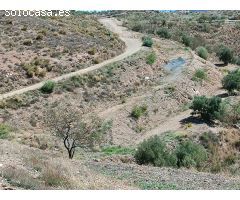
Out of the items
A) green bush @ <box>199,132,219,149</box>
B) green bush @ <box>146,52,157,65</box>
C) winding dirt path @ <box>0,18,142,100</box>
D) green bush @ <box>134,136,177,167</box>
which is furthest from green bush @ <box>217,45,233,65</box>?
green bush @ <box>134,136,177,167</box>

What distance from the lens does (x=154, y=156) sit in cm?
2209

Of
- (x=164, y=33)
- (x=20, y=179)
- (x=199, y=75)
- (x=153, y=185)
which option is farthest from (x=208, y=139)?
(x=164, y=33)

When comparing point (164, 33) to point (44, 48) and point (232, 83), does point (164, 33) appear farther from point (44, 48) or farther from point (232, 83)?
point (232, 83)

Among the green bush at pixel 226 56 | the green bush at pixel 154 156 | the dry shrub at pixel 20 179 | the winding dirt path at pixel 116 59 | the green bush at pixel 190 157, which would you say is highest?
the dry shrub at pixel 20 179

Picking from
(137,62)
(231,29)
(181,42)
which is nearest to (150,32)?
(181,42)

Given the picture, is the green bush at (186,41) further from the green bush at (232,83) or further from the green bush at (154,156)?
the green bush at (154,156)

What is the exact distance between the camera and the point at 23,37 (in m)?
47.6

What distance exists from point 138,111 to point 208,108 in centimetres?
509

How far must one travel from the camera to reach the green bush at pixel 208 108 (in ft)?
113

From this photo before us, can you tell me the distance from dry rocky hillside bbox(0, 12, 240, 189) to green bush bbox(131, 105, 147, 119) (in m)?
0.09

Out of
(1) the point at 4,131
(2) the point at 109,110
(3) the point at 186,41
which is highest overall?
(1) the point at 4,131

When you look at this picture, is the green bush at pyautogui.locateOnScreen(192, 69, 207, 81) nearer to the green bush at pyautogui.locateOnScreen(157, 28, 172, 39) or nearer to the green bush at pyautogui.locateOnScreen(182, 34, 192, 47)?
the green bush at pyautogui.locateOnScreen(182, 34, 192, 47)

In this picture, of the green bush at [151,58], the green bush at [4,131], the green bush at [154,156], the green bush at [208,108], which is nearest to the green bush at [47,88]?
the green bush at [4,131]

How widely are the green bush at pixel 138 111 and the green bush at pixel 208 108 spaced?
12.5 feet
